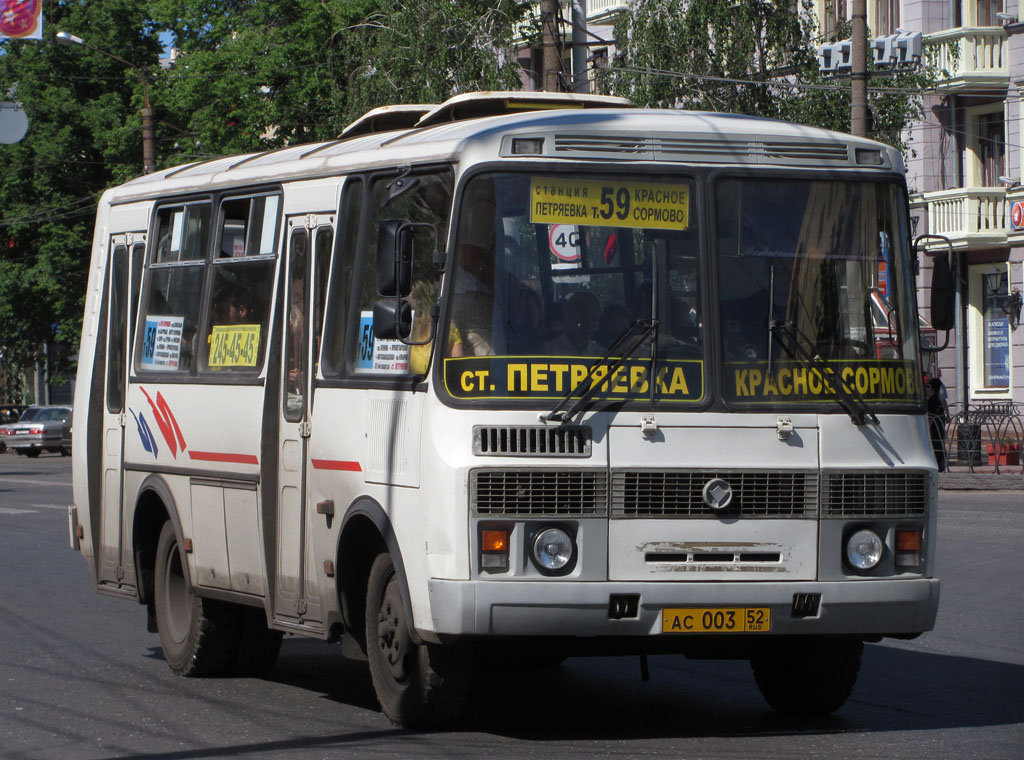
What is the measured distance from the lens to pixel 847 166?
8586 millimetres

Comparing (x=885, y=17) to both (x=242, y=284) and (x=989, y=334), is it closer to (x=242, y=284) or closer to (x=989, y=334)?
(x=989, y=334)

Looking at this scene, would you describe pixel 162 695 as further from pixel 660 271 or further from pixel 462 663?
pixel 660 271

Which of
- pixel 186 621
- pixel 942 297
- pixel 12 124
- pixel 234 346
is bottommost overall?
pixel 186 621

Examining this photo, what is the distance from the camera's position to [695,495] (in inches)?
317

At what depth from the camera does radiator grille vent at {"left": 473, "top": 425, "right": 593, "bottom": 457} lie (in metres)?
7.93

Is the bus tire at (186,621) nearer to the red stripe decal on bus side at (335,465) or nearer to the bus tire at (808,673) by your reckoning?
the red stripe decal on bus side at (335,465)

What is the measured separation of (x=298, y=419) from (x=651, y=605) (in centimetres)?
236

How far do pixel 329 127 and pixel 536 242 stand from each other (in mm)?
33337

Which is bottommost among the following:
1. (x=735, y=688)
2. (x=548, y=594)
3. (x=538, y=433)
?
(x=735, y=688)

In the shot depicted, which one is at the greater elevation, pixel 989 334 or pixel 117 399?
pixel 989 334

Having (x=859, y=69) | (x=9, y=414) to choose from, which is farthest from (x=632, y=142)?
(x=9, y=414)

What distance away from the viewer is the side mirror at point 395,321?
8156mm

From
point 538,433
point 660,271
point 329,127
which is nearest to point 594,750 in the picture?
point 538,433

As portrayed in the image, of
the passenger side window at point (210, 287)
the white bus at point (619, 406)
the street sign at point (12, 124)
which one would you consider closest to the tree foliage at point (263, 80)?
the street sign at point (12, 124)
